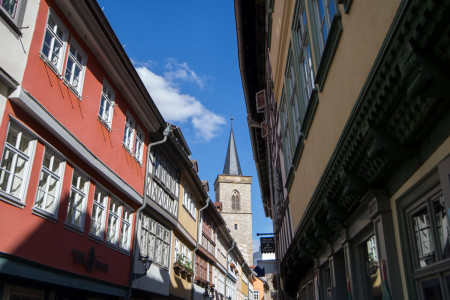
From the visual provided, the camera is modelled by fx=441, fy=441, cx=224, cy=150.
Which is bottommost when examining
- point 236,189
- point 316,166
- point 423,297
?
point 423,297

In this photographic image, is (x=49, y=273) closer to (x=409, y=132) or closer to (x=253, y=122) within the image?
(x=409, y=132)

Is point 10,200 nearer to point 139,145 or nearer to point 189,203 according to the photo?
point 139,145

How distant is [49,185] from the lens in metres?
9.00

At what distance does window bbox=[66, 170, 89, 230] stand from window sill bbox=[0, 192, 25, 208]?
6.55 ft

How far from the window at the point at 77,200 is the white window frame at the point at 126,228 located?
8.59ft

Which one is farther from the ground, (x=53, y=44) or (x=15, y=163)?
(x=53, y=44)

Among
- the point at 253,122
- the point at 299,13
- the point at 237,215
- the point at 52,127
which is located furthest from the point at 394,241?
the point at 237,215

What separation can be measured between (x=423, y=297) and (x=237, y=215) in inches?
3076

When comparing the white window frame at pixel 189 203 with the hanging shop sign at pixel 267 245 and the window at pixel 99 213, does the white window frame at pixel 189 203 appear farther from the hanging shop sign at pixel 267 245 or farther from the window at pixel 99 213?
the window at pixel 99 213

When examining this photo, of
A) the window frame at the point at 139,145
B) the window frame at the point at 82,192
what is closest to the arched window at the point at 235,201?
the window frame at the point at 139,145

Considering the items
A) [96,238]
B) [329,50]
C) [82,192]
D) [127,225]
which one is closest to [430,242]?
[329,50]

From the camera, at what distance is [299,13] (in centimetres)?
736

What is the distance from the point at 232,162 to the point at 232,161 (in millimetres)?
269

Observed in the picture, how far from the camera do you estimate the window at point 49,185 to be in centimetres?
866
